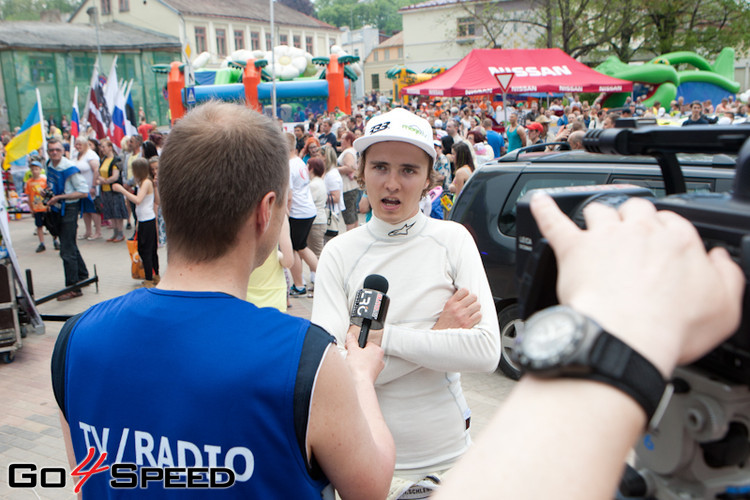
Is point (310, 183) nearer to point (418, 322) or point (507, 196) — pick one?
point (507, 196)

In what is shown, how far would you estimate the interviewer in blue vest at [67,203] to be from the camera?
27.3ft

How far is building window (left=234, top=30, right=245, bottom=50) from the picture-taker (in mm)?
57688

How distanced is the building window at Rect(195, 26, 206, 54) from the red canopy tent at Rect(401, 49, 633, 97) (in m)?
39.4

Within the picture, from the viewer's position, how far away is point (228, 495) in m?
1.22

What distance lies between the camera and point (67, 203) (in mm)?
8547

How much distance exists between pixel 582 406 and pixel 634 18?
125ft

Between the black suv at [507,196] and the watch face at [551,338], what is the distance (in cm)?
443

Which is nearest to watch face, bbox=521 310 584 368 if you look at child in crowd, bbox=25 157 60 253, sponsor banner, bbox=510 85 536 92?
child in crowd, bbox=25 157 60 253

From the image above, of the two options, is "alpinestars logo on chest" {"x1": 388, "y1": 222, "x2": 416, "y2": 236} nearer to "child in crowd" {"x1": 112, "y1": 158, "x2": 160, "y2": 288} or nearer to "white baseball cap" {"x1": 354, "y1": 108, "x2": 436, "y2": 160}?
"white baseball cap" {"x1": 354, "y1": 108, "x2": 436, "y2": 160}

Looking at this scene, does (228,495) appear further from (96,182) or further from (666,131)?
(96,182)

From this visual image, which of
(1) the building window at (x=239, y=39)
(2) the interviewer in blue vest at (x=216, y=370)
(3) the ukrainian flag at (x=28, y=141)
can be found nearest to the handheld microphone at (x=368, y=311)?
(2) the interviewer in blue vest at (x=216, y=370)

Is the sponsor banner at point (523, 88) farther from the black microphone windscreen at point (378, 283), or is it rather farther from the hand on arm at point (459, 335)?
the black microphone windscreen at point (378, 283)

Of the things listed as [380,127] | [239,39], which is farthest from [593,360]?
[239,39]

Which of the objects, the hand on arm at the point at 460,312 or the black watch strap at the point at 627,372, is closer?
the black watch strap at the point at 627,372
